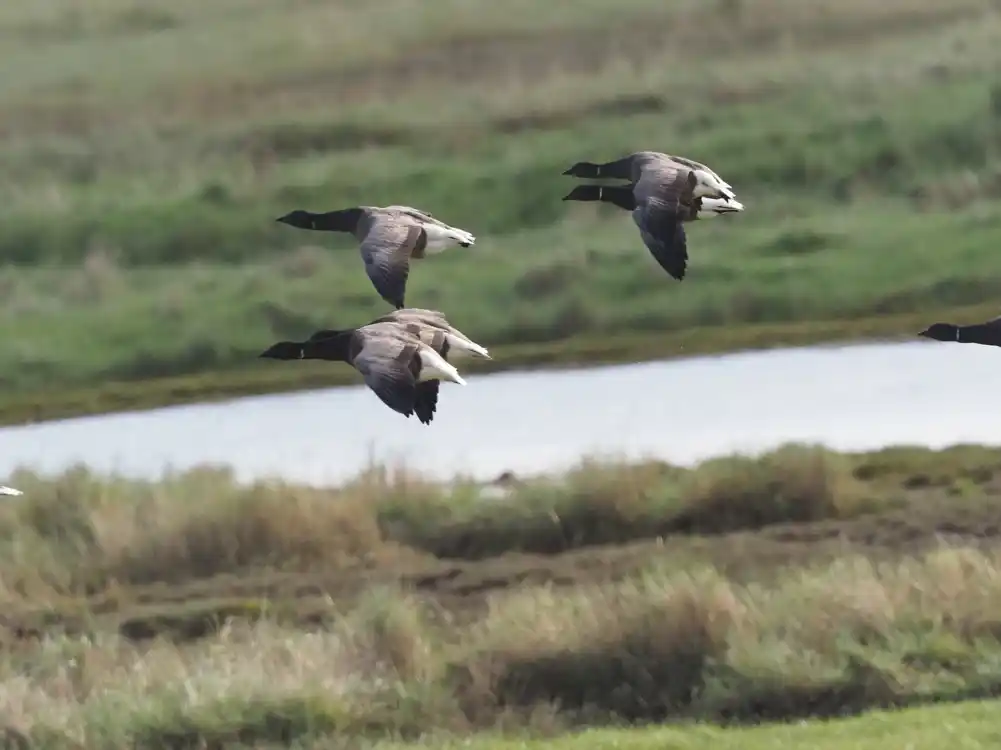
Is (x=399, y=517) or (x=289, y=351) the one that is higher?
(x=289, y=351)

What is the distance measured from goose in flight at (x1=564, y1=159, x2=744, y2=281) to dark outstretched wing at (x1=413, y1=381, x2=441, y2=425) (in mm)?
906

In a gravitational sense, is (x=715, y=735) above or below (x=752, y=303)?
below

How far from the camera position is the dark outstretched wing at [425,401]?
6098 millimetres

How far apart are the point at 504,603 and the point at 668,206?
30.5ft

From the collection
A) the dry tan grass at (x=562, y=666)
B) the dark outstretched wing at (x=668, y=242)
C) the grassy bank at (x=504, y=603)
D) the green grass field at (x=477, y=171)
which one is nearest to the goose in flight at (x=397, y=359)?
the dark outstretched wing at (x=668, y=242)

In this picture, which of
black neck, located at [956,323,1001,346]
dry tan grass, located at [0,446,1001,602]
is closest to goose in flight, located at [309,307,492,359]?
black neck, located at [956,323,1001,346]

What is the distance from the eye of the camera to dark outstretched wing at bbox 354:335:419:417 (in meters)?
5.98

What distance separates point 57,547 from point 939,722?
929 cm

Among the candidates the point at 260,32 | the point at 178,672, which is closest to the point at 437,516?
the point at 178,672

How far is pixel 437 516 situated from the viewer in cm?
1841

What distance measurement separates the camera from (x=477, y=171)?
2791cm

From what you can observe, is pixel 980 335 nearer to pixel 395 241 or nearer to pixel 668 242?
pixel 668 242

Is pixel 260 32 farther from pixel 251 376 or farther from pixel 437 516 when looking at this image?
pixel 437 516

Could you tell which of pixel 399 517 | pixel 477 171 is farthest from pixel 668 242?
pixel 477 171
